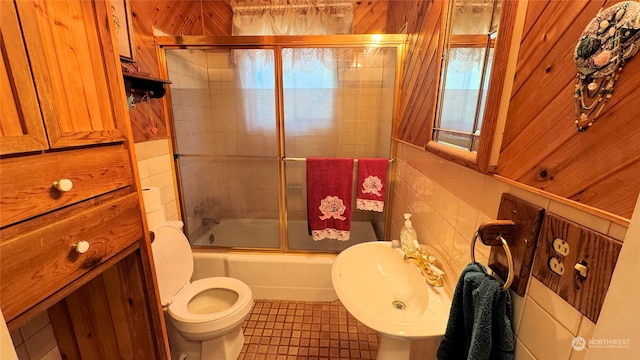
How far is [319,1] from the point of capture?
2.18 m

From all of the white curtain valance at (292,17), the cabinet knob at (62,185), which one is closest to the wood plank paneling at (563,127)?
the cabinet knob at (62,185)

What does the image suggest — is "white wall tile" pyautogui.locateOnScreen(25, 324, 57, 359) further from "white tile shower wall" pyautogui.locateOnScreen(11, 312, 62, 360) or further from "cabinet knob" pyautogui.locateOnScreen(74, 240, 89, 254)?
"cabinet knob" pyautogui.locateOnScreen(74, 240, 89, 254)

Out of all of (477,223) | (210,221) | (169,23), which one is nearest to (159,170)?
(210,221)

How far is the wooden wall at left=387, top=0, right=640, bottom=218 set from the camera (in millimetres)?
371

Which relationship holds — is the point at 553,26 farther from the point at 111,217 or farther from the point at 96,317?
the point at 96,317

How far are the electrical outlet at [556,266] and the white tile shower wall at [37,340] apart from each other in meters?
1.59

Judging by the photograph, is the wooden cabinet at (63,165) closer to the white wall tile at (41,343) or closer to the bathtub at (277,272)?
the white wall tile at (41,343)

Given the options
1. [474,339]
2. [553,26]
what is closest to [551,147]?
[553,26]

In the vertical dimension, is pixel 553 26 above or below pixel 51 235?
above

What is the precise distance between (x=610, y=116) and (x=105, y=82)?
3.79ft

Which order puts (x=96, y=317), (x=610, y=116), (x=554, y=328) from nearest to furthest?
(x=610, y=116) → (x=554, y=328) → (x=96, y=317)

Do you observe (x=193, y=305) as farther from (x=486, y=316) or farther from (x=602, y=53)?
(x=602, y=53)

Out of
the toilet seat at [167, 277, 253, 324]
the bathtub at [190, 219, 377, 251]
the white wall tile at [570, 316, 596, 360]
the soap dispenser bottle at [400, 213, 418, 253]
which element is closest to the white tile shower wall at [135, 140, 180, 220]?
the bathtub at [190, 219, 377, 251]

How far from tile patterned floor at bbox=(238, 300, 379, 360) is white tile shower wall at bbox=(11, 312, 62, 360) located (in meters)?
0.89
